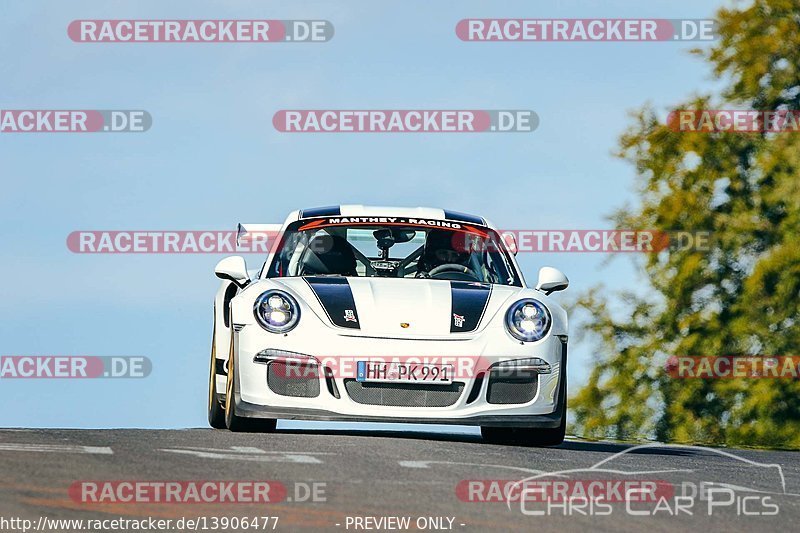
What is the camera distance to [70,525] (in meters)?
6.18

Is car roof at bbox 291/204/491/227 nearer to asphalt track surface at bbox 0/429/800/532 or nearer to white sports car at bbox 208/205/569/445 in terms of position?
white sports car at bbox 208/205/569/445

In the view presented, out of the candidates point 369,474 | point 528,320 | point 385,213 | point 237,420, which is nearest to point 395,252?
point 385,213

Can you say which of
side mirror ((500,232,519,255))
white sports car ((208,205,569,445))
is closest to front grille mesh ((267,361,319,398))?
white sports car ((208,205,569,445))

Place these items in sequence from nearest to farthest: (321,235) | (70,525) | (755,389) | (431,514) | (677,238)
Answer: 1. (70,525)
2. (431,514)
3. (321,235)
4. (755,389)
5. (677,238)

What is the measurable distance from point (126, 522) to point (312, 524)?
73 cm

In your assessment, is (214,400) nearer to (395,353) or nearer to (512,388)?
(395,353)

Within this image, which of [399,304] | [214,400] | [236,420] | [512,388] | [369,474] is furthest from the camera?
[214,400]

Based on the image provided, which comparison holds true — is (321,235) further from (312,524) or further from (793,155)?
(793,155)

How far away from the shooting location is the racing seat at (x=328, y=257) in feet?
39.4

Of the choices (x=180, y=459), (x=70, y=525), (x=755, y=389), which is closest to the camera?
(x=70, y=525)

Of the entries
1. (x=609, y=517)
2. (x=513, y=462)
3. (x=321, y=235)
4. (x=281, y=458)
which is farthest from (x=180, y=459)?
(x=321, y=235)

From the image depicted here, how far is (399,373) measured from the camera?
10469 millimetres

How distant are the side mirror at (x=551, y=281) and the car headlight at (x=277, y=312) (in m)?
Result: 1.99

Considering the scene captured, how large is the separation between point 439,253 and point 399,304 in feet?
5.33
